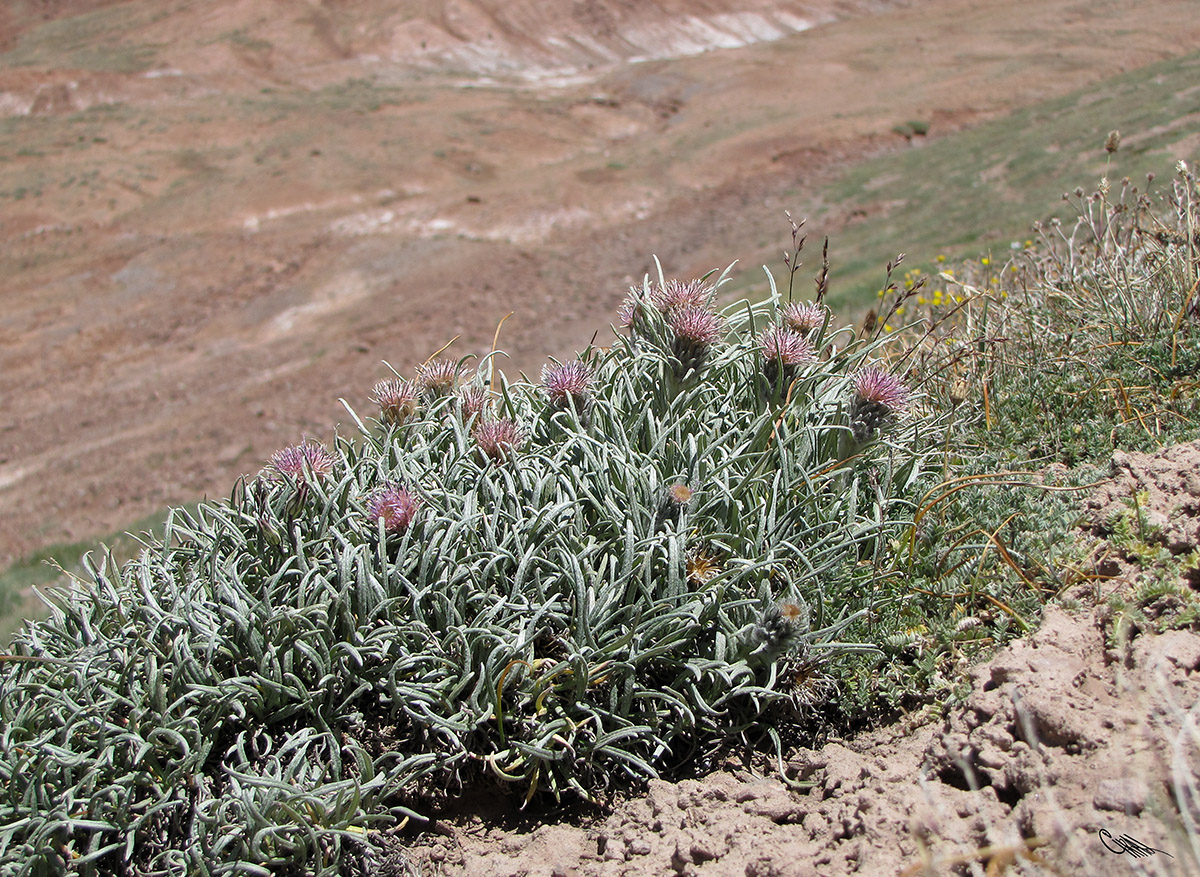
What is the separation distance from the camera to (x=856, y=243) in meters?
12.5

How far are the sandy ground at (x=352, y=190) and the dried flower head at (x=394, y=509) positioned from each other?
8.23 m

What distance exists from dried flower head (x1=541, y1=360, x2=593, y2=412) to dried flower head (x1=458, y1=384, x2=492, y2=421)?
25cm

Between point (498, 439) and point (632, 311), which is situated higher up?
point (632, 311)

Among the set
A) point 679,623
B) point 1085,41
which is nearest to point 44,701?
point 679,623

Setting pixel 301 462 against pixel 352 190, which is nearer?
pixel 301 462

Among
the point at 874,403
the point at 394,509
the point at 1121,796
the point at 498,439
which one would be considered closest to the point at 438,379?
the point at 498,439

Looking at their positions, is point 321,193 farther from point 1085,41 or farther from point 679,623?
point 1085,41

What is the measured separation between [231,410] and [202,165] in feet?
35.3

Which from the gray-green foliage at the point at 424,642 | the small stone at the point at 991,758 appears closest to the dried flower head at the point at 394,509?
the gray-green foliage at the point at 424,642

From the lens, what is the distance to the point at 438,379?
3096 mm

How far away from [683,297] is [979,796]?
67.3 inches

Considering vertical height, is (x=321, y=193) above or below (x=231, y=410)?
above

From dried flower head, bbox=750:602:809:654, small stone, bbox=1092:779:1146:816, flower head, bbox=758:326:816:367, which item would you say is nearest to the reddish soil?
small stone, bbox=1092:779:1146:816

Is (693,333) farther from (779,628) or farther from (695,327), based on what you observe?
(779,628)
